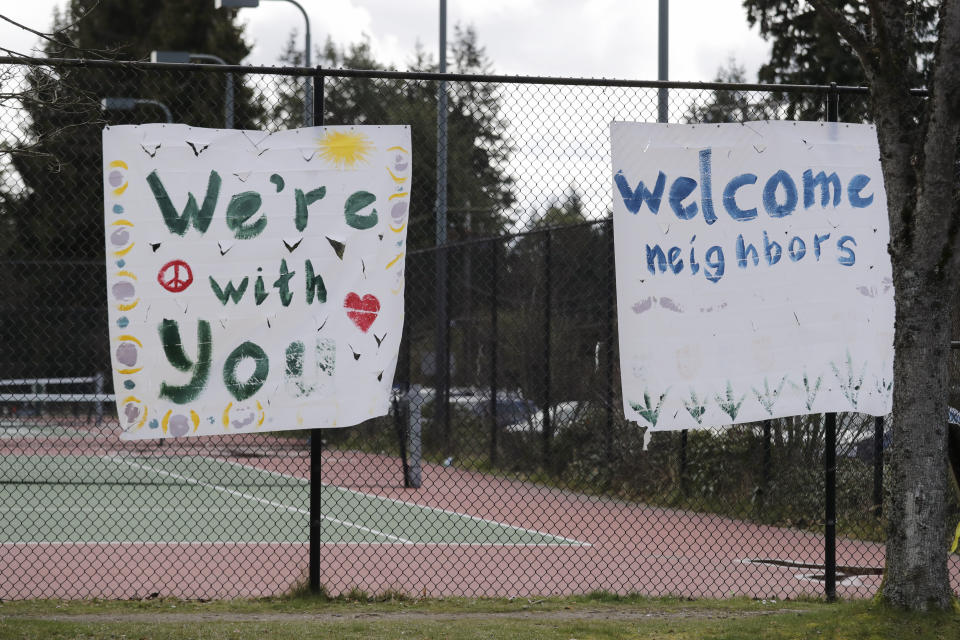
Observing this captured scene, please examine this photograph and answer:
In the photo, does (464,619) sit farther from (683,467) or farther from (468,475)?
(468,475)

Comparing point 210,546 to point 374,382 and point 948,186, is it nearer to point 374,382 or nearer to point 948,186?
point 374,382

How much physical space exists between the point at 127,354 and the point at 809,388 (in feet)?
13.8

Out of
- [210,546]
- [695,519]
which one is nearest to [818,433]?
[695,519]

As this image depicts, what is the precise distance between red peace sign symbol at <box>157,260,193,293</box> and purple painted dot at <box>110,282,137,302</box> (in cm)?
16

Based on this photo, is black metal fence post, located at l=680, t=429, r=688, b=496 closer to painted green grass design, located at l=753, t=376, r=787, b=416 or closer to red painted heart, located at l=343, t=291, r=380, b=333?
painted green grass design, located at l=753, t=376, r=787, b=416

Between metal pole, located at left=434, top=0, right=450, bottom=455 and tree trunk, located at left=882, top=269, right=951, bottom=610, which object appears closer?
tree trunk, located at left=882, top=269, right=951, bottom=610

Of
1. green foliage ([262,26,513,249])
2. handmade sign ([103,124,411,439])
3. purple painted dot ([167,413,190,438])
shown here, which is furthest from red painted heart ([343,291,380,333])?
green foliage ([262,26,513,249])

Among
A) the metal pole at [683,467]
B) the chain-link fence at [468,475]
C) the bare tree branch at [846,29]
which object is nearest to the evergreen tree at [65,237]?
the chain-link fence at [468,475]

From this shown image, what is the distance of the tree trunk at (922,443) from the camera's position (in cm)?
620

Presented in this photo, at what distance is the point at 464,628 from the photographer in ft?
21.5

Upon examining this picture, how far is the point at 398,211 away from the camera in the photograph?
7.34 m

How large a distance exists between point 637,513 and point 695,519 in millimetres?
693

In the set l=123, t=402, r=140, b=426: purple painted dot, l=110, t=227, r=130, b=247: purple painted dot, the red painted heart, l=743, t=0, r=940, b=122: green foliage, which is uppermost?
l=743, t=0, r=940, b=122: green foliage

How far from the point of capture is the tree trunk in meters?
6.20
